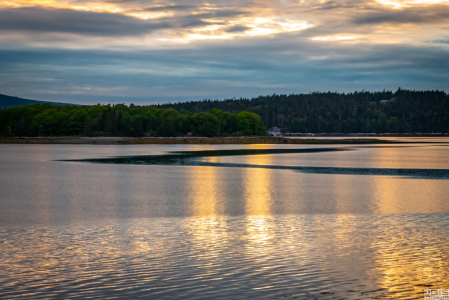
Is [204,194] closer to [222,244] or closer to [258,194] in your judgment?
[258,194]

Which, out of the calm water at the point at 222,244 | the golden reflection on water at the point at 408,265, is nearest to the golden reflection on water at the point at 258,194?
the calm water at the point at 222,244

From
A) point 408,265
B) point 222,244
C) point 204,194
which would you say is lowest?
point 204,194

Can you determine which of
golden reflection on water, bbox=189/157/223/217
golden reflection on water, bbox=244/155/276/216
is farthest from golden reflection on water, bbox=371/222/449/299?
golden reflection on water, bbox=189/157/223/217

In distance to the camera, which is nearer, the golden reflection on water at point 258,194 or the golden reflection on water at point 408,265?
the golden reflection on water at point 408,265

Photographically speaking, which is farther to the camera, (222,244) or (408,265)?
(222,244)

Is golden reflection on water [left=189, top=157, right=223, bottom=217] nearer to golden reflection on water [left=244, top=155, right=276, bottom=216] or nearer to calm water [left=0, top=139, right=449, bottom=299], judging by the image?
calm water [left=0, top=139, right=449, bottom=299]

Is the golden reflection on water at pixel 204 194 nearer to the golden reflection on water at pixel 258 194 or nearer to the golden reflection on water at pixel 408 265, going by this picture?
the golden reflection on water at pixel 258 194

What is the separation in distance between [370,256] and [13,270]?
9.58m

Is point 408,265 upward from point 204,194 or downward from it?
upward

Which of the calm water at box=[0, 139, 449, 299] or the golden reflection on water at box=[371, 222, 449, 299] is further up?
the golden reflection on water at box=[371, 222, 449, 299]

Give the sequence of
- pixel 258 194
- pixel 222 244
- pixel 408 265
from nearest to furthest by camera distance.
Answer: pixel 408 265, pixel 222 244, pixel 258 194

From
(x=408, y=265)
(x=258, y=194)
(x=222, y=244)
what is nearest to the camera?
(x=408, y=265)

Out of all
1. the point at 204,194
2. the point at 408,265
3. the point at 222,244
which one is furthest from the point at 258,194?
the point at 408,265

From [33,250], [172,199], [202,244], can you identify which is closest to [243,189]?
[172,199]
